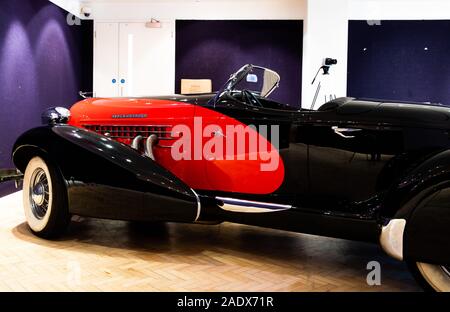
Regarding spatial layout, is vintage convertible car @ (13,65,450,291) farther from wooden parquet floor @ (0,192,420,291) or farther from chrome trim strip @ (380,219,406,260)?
wooden parquet floor @ (0,192,420,291)

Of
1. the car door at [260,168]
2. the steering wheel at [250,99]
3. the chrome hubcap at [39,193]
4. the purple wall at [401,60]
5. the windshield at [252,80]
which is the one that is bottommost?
the chrome hubcap at [39,193]

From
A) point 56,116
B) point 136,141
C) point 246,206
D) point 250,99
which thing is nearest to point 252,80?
point 250,99

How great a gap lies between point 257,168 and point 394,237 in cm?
101

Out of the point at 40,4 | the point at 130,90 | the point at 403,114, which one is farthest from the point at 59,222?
the point at 130,90

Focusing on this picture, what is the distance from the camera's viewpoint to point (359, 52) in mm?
7887

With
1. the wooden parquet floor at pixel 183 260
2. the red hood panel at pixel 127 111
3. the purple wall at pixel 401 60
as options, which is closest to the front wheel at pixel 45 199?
the wooden parquet floor at pixel 183 260

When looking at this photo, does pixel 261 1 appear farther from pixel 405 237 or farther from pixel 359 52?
pixel 405 237

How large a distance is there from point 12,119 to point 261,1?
15.2ft

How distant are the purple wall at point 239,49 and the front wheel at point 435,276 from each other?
589cm

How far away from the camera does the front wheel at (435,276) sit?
7.70ft

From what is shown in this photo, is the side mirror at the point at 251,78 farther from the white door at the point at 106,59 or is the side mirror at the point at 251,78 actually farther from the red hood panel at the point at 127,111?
the white door at the point at 106,59

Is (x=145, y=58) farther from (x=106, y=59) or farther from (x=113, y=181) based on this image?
(x=113, y=181)

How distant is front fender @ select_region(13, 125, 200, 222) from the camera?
9.96 ft

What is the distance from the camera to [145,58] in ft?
26.9
